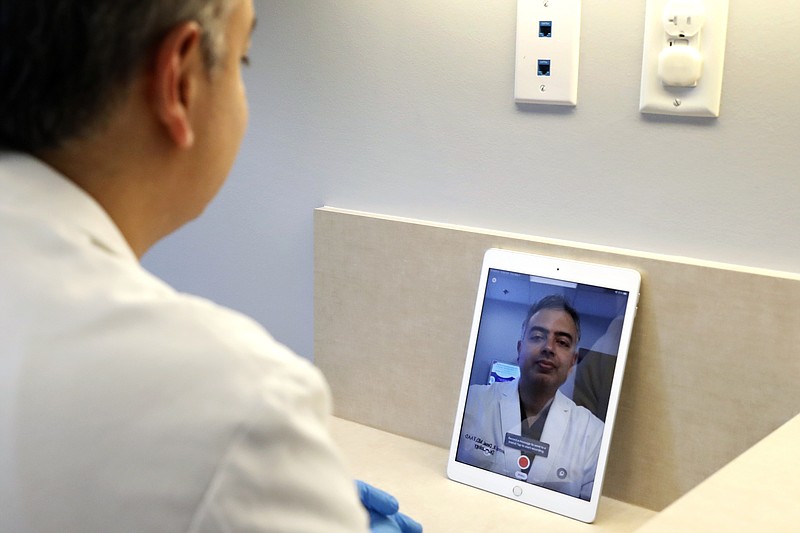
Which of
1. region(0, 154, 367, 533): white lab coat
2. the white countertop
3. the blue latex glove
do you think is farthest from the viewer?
the white countertop

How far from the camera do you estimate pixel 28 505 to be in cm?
41

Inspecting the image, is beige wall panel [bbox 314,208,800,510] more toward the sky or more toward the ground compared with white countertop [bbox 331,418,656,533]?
more toward the sky

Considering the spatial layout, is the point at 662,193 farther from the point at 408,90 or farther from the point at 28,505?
the point at 28,505

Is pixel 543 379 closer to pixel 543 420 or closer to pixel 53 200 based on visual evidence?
pixel 543 420

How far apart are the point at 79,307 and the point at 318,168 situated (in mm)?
910

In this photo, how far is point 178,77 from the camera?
1.55ft

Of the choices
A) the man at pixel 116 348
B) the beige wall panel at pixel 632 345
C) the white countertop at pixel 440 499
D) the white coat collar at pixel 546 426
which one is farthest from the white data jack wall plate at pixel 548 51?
the man at pixel 116 348

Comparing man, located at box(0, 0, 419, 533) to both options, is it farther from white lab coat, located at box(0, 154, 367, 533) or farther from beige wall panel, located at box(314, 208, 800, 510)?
beige wall panel, located at box(314, 208, 800, 510)

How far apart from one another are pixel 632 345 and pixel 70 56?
2.58 feet

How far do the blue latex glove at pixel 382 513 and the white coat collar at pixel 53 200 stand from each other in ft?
Result: 1.72

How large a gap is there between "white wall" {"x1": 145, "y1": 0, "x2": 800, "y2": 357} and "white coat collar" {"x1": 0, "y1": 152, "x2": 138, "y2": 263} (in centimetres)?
72

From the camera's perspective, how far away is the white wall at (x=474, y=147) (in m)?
0.99

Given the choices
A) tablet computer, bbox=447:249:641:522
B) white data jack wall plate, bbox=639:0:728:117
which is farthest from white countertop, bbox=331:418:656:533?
white data jack wall plate, bbox=639:0:728:117

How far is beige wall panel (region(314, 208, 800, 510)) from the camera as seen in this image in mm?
1005
